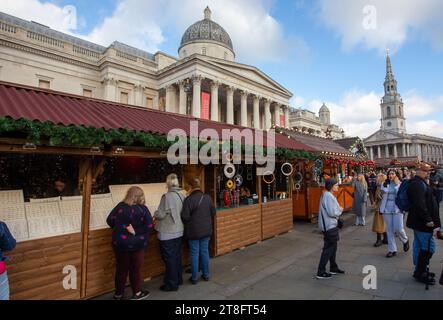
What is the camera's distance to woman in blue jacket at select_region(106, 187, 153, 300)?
159 inches

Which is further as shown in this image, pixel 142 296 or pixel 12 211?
pixel 142 296

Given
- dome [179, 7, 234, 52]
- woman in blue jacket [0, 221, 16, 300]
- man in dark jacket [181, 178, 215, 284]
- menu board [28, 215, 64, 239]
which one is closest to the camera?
woman in blue jacket [0, 221, 16, 300]

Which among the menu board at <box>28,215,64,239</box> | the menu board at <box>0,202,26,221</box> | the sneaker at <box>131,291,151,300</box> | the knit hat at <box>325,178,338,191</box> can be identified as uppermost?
the knit hat at <box>325,178,338,191</box>

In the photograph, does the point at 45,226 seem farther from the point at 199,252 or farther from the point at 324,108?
the point at 324,108

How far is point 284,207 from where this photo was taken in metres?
9.06

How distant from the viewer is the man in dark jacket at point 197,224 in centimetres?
486

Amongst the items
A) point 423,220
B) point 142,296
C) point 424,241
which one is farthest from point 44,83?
point 424,241

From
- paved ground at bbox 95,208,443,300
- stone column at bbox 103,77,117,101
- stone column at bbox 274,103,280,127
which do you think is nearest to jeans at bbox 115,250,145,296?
paved ground at bbox 95,208,443,300

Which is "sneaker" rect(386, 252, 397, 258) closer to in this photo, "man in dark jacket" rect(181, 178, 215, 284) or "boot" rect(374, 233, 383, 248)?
"boot" rect(374, 233, 383, 248)

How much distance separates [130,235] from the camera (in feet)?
13.3

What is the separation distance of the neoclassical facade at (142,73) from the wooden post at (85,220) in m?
24.1

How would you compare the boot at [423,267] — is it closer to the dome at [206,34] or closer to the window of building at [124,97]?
the window of building at [124,97]

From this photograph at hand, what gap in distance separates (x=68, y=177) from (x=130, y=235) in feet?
5.51

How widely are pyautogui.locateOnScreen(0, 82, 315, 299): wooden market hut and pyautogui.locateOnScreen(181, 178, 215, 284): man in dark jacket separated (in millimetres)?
947
